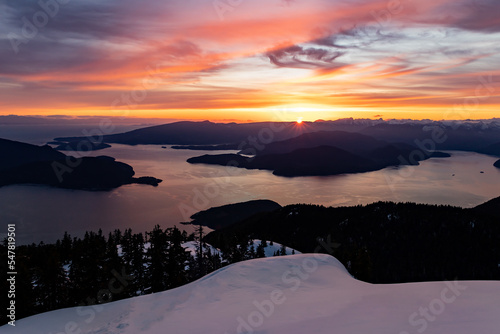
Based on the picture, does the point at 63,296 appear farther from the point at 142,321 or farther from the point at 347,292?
the point at 347,292

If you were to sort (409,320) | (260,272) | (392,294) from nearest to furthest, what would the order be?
(409,320) < (392,294) < (260,272)

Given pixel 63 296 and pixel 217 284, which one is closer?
pixel 217 284

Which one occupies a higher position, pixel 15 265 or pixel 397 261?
pixel 15 265

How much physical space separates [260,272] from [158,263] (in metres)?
17.3

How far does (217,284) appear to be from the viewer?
2445 centimetres

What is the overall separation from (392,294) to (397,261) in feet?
355

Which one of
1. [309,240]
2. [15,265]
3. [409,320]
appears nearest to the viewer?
[409,320]

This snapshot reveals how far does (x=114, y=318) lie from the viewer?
68.0 ft

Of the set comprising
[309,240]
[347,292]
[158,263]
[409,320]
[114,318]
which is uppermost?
[409,320]

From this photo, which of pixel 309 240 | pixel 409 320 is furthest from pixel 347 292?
pixel 309 240

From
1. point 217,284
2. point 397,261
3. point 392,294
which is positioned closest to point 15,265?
point 217,284

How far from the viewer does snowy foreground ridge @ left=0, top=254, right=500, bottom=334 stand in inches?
576

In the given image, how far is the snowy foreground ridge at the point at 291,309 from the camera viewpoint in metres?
14.6

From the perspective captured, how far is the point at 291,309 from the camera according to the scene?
18562 millimetres
